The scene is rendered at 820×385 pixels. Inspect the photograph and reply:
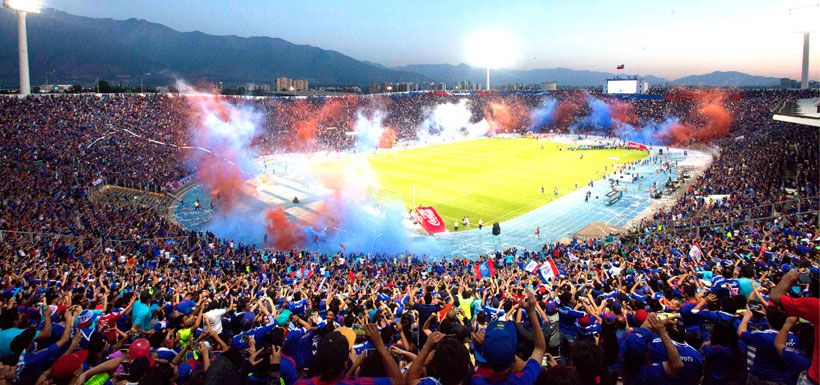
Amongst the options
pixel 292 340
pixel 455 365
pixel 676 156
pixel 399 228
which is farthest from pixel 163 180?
pixel 676 156

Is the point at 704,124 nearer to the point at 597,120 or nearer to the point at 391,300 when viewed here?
the point at 597,120

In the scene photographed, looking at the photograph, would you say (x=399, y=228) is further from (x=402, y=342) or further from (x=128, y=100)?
(x=128, y=100)

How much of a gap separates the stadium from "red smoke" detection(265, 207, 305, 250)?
20 cm

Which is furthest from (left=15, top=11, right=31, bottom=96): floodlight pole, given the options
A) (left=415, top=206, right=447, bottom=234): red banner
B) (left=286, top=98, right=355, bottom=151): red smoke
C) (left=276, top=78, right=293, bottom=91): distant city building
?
(left=276, top=78, right=293, bottom=91): distant city building

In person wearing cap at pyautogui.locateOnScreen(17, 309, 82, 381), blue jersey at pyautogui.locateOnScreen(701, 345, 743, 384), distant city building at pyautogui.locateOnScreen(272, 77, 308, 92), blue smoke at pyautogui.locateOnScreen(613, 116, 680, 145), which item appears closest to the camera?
blue jersey at pyautogui.locateOnScreen(701, 345, 743, 384)

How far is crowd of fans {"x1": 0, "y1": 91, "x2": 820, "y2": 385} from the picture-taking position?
14.7 feet

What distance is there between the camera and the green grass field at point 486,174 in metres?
39.2

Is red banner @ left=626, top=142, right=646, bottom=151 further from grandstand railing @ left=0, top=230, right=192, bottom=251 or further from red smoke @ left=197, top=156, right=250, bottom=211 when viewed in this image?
Result: grandstand railing @ left=0, top=230, right=192, bottom=251

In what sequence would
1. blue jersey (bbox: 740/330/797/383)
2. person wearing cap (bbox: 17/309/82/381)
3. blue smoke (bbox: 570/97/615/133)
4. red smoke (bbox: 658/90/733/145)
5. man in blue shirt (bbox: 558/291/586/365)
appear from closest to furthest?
blue jersey (bbox: 740/330/797/383), person wearing cap (bbox: 17/309/82/381), man in blue shirt (bbox: 558/291/586/365), red smoke (bbox: 658/90/733/145), blue smoke (bbox: 570/97/615/133)

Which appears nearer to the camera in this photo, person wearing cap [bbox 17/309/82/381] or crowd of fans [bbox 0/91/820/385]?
crowd of fans [bbox 0/91/820/385]

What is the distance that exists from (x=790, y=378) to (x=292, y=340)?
5261 millimetres

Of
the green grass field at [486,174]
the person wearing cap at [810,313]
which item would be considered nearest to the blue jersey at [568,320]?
the person wearing cap at [810,313]

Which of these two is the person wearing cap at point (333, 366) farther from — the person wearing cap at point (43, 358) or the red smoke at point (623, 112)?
the red smoke at point (623, 112)

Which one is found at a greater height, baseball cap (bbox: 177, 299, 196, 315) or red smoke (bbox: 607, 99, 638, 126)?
red smoke (bbox: 607, 99, 638, 126)
